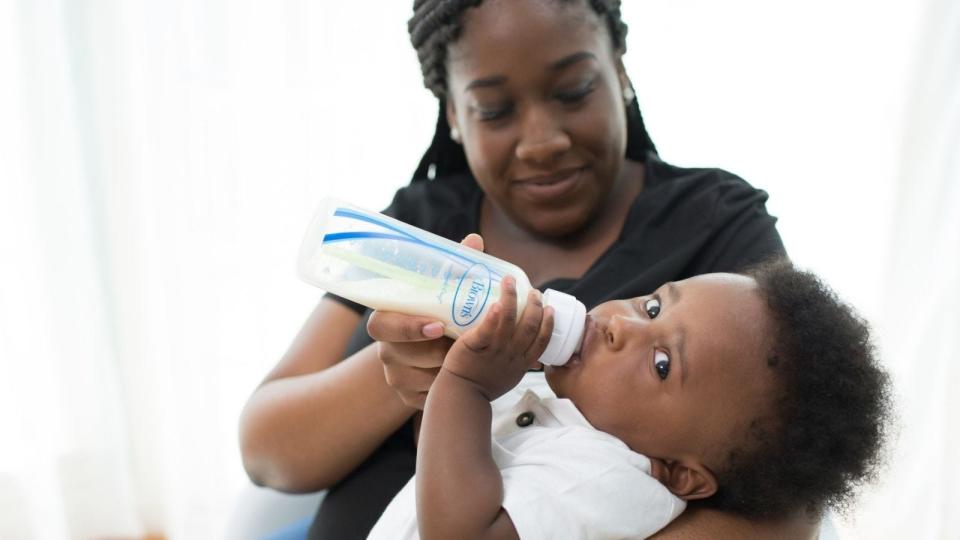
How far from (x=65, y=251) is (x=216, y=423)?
644 millimetres

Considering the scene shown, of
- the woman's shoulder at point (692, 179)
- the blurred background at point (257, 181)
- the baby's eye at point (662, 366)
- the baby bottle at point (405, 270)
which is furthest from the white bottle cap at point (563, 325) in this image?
the blurred background at point (257, 181)

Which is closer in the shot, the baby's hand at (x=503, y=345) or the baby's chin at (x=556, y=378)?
the baby's hand at (x=503, y=345)

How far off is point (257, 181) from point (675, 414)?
5.16 feet

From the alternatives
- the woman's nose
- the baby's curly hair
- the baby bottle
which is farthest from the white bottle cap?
the woman's nose

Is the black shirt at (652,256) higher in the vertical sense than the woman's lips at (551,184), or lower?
lower

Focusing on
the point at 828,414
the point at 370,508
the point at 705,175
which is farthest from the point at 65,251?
the point at 828,414

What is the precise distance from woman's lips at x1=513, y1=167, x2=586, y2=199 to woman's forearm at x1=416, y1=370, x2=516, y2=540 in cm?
46

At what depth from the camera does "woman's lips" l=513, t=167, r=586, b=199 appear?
134cm

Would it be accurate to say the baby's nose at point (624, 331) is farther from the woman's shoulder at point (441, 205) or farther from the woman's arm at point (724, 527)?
the woman's shoulder at point (441, 205)

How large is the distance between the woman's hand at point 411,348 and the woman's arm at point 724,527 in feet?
1.12

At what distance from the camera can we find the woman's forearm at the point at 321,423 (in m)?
1.23

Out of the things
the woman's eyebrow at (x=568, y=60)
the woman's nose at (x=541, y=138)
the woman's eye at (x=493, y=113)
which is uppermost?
the woman's eyebrow at (x=568, y=60)

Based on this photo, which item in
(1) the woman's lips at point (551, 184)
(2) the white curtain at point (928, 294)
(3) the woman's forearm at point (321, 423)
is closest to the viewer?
(3) the woman's forearm at point (321, 423)

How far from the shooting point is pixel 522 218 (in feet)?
4.67
